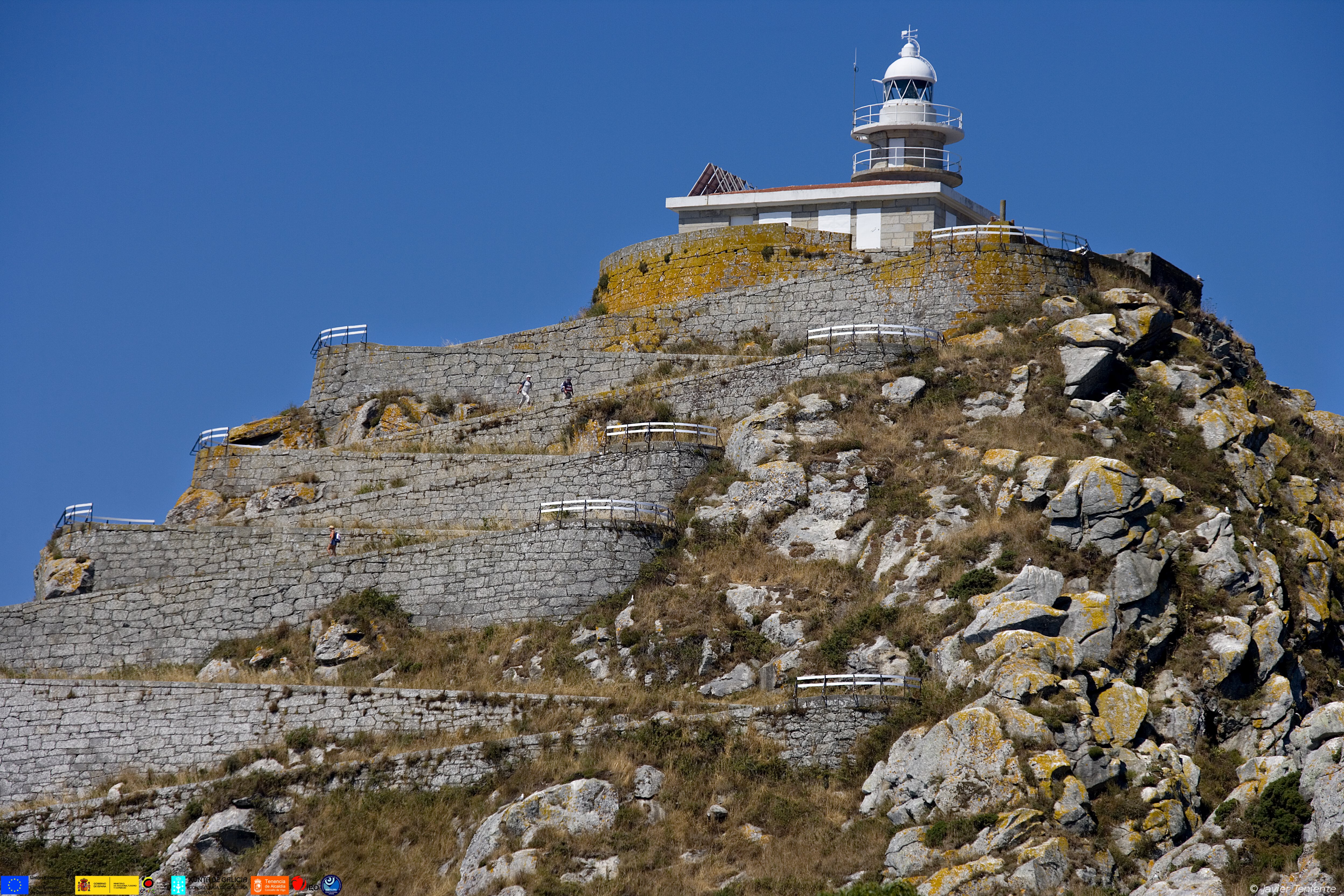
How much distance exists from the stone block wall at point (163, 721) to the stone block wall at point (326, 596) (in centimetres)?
234

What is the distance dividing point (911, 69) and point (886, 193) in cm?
570

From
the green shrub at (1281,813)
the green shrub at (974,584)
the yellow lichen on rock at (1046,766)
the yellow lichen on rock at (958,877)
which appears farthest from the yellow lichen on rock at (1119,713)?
the yellow lichen on rock at (958,877)

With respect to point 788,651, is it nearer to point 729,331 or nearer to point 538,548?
point 538,548

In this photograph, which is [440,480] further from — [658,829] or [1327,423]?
[1327,423]

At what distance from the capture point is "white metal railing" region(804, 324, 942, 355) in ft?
128

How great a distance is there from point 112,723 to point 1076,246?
2174 cm

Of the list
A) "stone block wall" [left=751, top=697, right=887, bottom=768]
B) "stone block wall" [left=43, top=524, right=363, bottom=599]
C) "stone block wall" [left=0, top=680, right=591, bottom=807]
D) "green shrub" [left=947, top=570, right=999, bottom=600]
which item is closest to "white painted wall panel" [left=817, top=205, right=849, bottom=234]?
"stone block wall" [left=43, top=524, right=363, bottom=599]

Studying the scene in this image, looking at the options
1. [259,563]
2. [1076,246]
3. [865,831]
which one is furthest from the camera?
[1076,246]

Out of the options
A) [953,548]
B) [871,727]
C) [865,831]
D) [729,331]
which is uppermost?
[729,331]

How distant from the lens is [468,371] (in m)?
43.6

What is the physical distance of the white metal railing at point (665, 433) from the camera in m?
37.8

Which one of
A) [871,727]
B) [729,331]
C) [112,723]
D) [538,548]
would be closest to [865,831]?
[871,727]

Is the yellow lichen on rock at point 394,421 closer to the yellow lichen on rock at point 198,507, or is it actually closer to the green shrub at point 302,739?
the yellow lichen on rock at point 198,507

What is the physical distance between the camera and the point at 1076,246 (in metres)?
41.1
